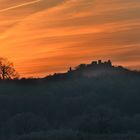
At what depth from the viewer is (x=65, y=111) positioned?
112 meters

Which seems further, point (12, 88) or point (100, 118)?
point (12, 88)

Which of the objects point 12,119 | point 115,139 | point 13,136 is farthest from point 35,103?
point 115,139

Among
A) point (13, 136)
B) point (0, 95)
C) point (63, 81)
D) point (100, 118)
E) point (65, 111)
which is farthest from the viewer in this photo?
point (63, 81)

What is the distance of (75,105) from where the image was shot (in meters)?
114

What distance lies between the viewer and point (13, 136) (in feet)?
278

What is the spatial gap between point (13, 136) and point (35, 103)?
104 ft

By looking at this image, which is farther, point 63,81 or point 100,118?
point 63,81

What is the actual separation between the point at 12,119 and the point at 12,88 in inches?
1077

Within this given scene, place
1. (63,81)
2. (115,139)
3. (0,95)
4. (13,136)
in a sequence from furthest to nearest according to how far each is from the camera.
Result: (63,81), (0,95), (13,136), (115,139)

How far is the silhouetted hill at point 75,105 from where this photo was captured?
87875 millimetres

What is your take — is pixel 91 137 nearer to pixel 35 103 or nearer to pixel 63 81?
pixel 35 103

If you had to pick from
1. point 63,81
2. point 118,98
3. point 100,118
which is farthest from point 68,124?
point 63,81

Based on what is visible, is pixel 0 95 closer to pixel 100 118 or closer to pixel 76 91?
pixel 76 91

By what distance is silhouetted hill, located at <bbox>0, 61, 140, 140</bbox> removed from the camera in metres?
87.9
